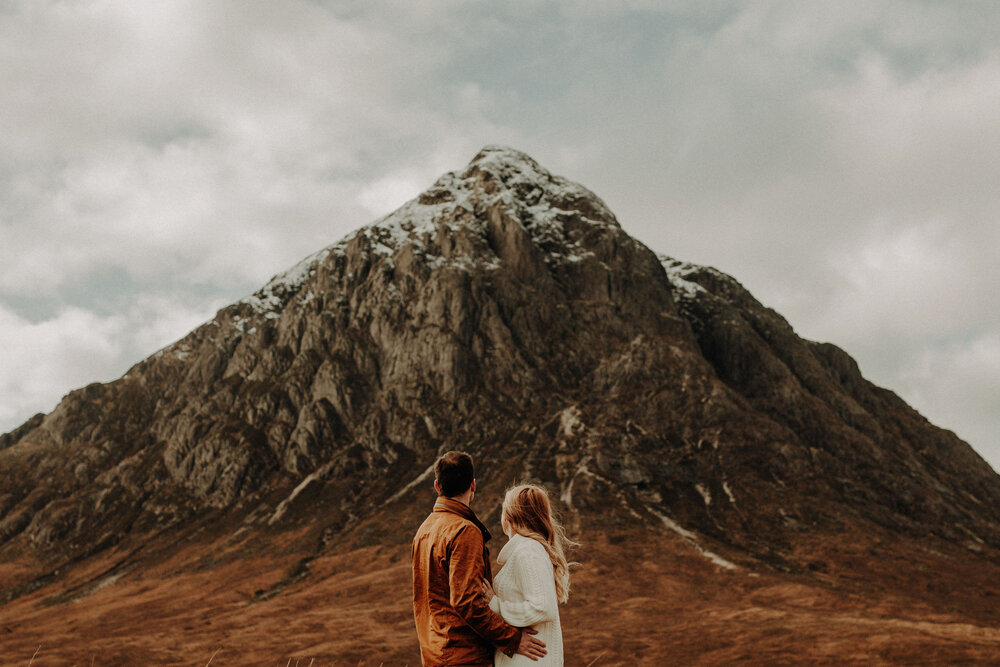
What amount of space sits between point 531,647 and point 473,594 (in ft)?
2.54

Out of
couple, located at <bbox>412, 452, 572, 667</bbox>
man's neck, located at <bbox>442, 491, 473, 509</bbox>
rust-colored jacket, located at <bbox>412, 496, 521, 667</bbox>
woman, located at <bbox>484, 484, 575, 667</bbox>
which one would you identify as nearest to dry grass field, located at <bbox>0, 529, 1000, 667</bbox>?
rust-colored jacket, located at <bbox>412, 496, 521, 667</bbox>

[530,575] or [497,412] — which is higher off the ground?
[497,412]

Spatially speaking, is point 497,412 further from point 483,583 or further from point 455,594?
point 455,594

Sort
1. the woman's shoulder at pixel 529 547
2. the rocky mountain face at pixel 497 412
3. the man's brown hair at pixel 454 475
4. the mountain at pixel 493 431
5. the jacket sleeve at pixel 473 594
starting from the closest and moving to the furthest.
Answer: the jacket sleeve at pixel 473 594 → the woman's shoulder at pixel 529 547 → the man's brown hair at pixel 454 475 → the mountain at pixel 493 431 → the rocky mountain face at pixel 497 412

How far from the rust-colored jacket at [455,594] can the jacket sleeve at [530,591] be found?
169 mm

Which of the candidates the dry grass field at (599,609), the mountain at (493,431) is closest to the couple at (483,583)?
the dry grass field at (599,609)

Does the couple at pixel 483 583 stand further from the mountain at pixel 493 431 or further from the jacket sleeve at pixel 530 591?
the mountain at pixel 493 431

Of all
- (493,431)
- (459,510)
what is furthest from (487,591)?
(493,431)

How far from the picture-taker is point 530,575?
5.80 meters

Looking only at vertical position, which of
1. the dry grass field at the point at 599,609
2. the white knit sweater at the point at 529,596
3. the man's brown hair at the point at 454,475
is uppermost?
the man's brown hair at the point at 454,475

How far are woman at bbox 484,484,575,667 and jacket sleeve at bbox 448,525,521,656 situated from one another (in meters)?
0.15

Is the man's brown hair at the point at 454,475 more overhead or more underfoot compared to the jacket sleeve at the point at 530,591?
more overhead

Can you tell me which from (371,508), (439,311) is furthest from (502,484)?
(439,311)

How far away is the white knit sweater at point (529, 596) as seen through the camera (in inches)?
227
